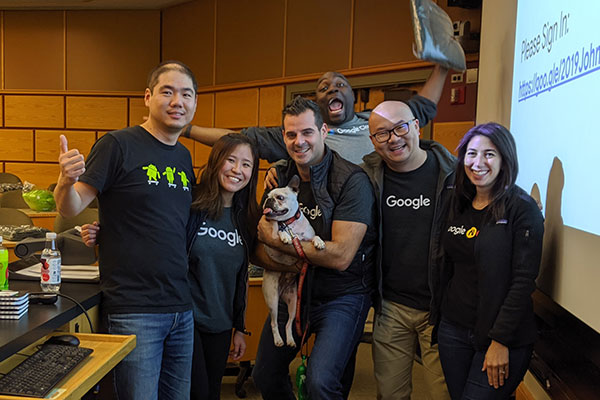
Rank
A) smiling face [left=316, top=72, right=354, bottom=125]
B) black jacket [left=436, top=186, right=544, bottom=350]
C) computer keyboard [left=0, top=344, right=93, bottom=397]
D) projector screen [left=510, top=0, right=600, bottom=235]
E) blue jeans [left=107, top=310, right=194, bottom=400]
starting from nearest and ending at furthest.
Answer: computer keyboard [left=0, top=344, right=93, bottom=397], projector screen [left=510, top=0, right=600, bottom=235], black jacket [left=436, top=186, right=544, bottom=350], blue jeans [left=107, top=310, right=194, bottom=400], smiling face [left=316, top=72, right=354, bottom=125]

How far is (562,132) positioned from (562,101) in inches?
4.2

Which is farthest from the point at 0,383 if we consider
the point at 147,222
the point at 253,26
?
the point at 253,26

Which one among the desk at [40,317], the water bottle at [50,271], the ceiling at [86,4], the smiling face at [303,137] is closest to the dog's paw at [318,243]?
the smiling face at [303,137]

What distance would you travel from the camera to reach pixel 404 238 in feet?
7.33

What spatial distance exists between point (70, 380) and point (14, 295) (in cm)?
41

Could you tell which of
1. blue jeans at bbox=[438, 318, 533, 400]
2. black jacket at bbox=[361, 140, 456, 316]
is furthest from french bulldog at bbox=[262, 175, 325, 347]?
blue jeans at bbox=[438, 318, 533, 400]

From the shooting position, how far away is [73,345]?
168cm

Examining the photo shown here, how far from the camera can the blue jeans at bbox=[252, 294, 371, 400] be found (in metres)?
2.11

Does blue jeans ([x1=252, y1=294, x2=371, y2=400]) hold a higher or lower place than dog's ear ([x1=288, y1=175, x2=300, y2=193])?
lower

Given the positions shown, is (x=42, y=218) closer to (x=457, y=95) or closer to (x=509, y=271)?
(x=457, y=95)

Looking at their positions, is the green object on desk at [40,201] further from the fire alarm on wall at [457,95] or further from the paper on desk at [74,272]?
the fire alarm on wall at [457,95]

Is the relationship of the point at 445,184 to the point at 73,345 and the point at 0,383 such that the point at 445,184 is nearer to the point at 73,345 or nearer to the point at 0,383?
the point at 73,345

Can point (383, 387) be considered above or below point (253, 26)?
below

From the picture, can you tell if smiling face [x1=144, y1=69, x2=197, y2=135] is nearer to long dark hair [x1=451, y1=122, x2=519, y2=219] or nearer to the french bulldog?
the french bulldog
